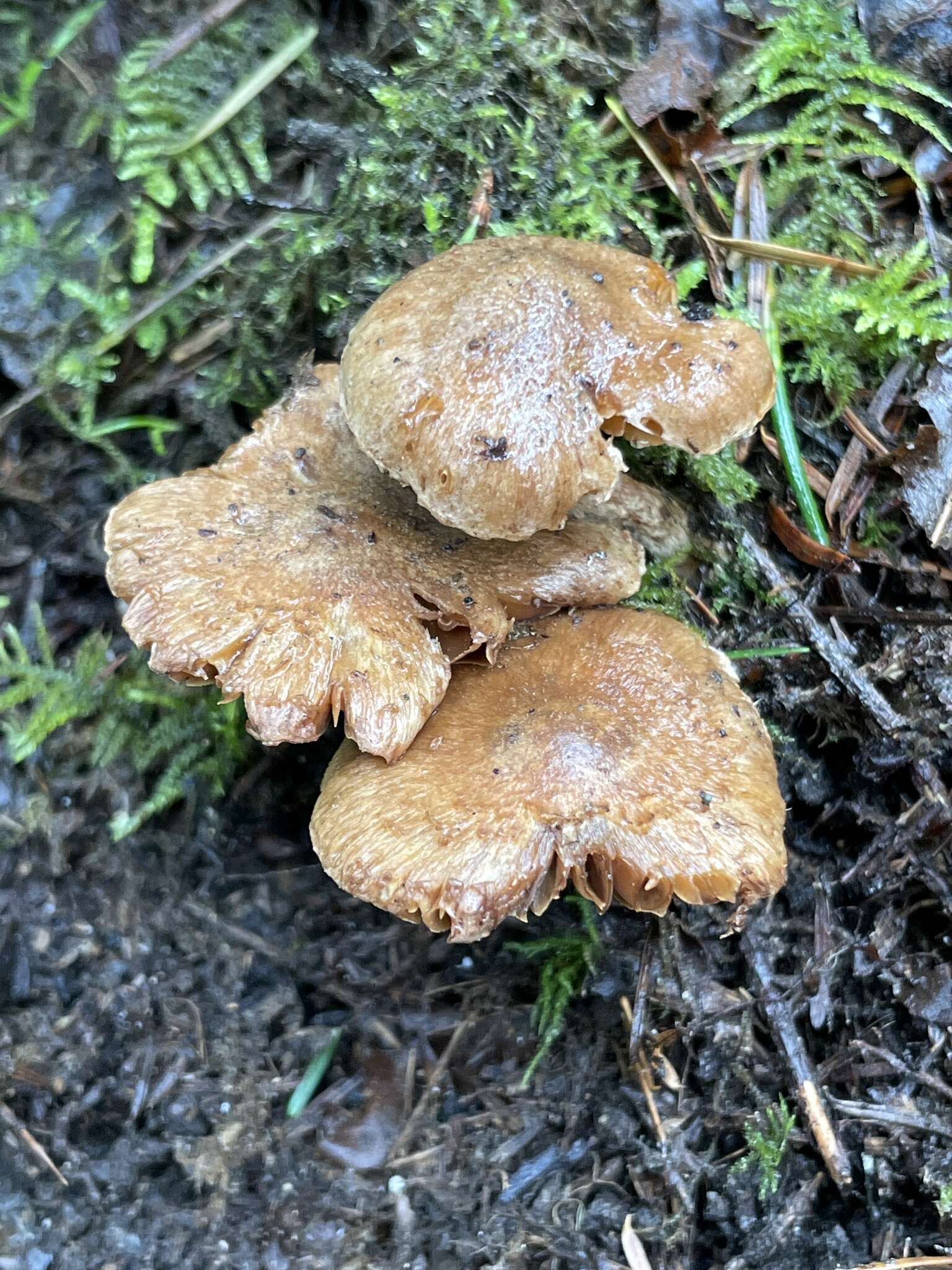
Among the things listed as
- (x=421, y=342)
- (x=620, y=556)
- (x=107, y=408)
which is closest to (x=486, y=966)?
(x=620, y=556)

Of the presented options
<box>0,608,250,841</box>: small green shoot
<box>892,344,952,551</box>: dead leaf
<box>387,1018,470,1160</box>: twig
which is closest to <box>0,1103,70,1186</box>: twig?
<box>0,608,250,841</box>: small green shoot

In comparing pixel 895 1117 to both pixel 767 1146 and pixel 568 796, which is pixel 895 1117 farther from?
pixel 568 796

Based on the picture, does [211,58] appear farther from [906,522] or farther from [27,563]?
[906,522]

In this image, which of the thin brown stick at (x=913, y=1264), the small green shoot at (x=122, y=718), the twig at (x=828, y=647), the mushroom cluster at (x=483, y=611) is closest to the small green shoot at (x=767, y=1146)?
the thin brown stick at (x=913, y=1264)

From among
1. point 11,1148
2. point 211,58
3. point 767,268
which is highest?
point 211,58

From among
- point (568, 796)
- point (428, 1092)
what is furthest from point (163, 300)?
point (428, 1092)
